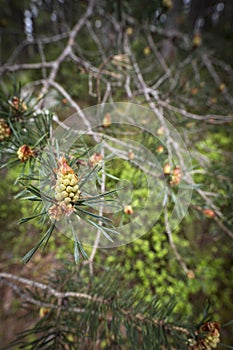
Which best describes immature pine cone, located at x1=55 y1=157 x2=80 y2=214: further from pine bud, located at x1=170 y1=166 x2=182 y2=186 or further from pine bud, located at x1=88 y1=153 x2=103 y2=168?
pine bud, located at x1=170 y1=166 x2=182 y2=186

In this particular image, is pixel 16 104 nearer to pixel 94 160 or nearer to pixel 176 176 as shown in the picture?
pixel 94 160

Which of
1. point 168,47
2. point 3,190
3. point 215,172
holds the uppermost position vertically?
point 168,47

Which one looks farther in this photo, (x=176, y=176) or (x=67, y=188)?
(x=176, y=176)

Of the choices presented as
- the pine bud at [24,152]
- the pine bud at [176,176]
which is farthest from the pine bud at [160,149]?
the pine bud at [24,152]

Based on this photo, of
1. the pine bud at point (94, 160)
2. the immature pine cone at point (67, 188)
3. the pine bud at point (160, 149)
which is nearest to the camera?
the immature pine cone at point (67, 188)

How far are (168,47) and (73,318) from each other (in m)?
1.88

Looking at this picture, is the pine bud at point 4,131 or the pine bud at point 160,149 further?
the pine bud at point 160,149

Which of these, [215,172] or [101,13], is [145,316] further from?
[101,13]

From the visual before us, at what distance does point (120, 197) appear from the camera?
0.41 meters

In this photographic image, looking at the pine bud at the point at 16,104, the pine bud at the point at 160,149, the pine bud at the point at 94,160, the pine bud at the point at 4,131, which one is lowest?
the pine bud at the point at 4,131

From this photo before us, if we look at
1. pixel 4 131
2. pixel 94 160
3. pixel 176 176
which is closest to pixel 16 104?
pixel 4 131

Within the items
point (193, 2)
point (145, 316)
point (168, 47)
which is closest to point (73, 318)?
point (145, 316)

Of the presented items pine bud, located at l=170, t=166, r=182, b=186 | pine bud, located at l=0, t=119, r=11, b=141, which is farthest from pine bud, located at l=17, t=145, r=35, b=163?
pine bud, located at l=170, t=166, r=182, b=186

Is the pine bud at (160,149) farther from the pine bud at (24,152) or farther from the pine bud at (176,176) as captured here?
the pine bud at (24,152)
